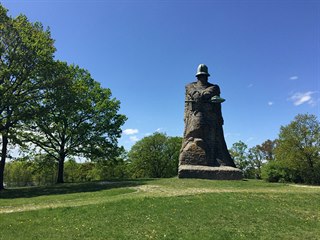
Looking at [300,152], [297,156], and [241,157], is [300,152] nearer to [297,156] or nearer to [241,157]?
[297,156]

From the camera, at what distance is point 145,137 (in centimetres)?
7006

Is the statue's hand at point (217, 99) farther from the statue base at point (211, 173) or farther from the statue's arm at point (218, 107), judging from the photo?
the statue base at point (211, 173)

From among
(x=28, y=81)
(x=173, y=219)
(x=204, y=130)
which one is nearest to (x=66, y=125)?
(x=28, y=81)

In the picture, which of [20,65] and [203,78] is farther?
[203,78]

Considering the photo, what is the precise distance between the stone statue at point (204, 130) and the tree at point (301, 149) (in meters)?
15.3

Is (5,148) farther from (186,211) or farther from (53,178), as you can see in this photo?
(53,178)

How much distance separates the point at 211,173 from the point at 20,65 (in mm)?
19767

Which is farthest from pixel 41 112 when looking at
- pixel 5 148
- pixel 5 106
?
pixel 5 148

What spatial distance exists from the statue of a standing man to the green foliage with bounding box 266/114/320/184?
13.0 metres

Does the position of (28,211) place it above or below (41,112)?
below

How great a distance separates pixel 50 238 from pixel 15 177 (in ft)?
300

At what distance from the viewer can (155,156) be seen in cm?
6819

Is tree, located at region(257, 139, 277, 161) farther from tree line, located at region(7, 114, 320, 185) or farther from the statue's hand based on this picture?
the statue's hand

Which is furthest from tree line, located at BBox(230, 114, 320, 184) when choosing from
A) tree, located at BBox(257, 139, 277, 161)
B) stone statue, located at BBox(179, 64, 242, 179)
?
tree, located at BBox(257, 139, 277, 161)
